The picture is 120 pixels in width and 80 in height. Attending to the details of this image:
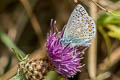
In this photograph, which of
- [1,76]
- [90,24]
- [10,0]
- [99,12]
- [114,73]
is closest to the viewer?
[90,24]

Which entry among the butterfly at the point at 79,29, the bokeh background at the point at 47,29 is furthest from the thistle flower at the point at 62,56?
the bokeh background at the point at 47,29

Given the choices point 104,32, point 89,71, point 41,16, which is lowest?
point 89,71

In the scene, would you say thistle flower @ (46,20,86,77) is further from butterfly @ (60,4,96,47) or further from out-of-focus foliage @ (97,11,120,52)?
out-of-focus foliage @ (97,11,120,52)

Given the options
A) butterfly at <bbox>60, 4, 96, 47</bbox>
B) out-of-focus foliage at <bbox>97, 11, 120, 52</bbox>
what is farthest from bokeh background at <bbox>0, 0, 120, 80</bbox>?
butterfly at <bbox>60, 4, 96, 47</bbox>

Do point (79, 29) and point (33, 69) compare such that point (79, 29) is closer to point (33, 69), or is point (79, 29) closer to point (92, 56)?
point (33, 69)

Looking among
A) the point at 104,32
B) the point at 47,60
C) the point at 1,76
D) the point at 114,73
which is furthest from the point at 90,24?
the point at 114,73

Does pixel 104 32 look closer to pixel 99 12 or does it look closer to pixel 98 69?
pixel 99 12

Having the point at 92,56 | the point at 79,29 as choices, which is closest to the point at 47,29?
the point at 92,56

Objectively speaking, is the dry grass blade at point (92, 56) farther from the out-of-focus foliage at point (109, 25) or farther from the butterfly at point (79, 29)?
the butterfly at point (79, 29)
